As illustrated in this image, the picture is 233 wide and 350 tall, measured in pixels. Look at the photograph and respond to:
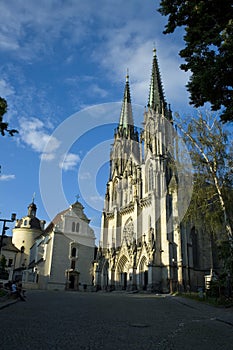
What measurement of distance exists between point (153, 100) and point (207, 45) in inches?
1762

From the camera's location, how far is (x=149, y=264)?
36.0m

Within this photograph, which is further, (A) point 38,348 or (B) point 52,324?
(B) point 52,324

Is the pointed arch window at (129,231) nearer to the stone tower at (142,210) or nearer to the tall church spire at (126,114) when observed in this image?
the stone tower at (142,210)

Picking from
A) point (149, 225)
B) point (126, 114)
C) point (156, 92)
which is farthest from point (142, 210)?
point (126, 114)

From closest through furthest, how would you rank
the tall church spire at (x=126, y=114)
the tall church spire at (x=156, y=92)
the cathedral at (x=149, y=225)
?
the cathedral at (x=149, y=225), the tall church spire at (x=156, y=92), the tall church spire at (x=126, y=114)

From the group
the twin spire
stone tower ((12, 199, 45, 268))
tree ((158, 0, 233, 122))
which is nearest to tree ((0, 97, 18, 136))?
tree ((158, 0, 233, 122))

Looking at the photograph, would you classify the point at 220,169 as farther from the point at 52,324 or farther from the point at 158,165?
the point at 158,165

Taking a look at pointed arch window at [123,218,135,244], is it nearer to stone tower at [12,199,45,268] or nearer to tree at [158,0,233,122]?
stone tower at [12,199,45,268]

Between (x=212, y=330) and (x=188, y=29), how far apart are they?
914 cm

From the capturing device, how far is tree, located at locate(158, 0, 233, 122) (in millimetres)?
8805

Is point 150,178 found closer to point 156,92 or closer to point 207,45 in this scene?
point 156,92

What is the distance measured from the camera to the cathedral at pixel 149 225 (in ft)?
118

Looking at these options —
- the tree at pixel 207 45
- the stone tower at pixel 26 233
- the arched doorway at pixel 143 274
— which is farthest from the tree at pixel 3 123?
the stone tower at pixel 26 233

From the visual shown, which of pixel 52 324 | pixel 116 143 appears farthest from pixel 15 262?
pixel 52 324
